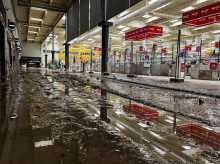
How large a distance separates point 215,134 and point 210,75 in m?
8.06

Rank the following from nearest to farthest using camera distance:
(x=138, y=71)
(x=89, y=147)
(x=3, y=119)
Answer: (x=89, y=147) → (x=3, y=119) → (x=138, y=71)

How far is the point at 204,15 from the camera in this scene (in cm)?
591

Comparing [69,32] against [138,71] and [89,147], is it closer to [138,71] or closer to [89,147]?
[138,71]

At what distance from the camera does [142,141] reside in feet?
3.26

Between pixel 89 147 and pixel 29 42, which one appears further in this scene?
pixel 29 42

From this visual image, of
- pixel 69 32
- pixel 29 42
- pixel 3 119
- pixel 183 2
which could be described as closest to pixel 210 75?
pixel 183 2

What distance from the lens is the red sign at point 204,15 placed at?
557cm

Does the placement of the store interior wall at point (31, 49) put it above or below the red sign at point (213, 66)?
above

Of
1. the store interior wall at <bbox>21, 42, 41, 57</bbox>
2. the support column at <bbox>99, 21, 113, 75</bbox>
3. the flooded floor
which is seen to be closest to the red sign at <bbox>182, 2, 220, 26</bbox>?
the support column at <bbox>99, 21, 113, 75</bbox>

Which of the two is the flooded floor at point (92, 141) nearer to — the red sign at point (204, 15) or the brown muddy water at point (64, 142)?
the brown muddy water at point (64, 142)

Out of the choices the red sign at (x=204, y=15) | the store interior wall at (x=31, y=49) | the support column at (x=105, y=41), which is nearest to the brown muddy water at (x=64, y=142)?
the red sign at (x=204, y=15)

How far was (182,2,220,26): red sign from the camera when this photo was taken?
557 centimetres

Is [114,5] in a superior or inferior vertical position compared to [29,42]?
inferior

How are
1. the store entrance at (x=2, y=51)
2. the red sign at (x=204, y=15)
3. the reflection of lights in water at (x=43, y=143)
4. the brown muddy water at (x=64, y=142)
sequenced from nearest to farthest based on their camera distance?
the brown muddy water at (x=64, y=142) → the reflection of lights in water at (x=43, y=143) → the red sign at (x=204, y=15) → the store entrance at (x=2, y=51)
